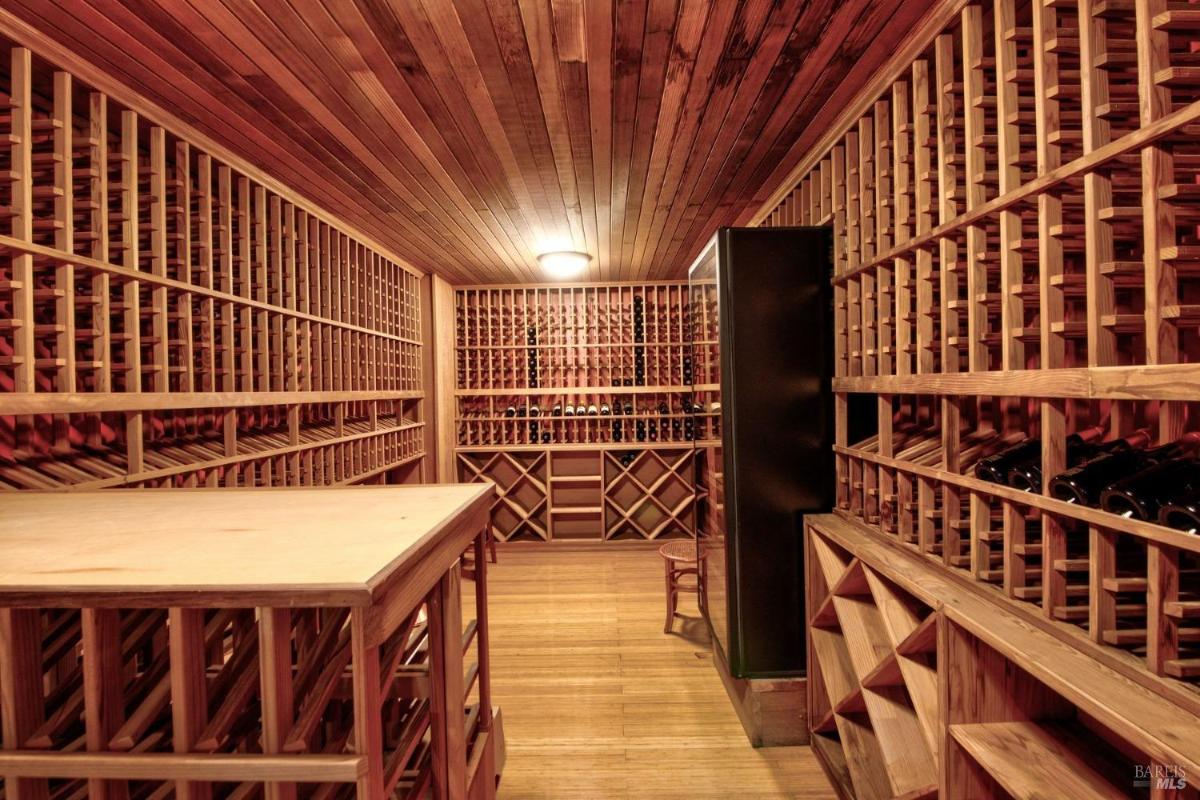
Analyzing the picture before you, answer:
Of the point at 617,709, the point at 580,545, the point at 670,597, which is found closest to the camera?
the point at 617,709

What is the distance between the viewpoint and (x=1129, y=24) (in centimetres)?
142

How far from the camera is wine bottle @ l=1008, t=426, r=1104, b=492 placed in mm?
1352

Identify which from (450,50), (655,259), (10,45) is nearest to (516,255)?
(655,259)

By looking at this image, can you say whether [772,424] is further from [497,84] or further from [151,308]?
[151,308]

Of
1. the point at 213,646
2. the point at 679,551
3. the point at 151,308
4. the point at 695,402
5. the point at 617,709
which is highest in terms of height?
the point at 151,308

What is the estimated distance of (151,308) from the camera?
2.31 m

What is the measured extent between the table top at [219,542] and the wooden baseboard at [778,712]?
171 centimetres

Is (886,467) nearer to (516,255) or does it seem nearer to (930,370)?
(930,370)

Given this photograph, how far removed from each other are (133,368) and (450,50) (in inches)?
63.7

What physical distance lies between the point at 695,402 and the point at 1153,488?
8.94ft

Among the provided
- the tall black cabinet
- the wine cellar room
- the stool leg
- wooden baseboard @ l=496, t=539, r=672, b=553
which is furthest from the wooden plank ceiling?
wooden baseboard @ l=496, t=539, r=672, b=553

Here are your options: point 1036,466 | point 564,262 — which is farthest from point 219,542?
point 564,262

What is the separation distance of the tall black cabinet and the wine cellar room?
0.05 ft

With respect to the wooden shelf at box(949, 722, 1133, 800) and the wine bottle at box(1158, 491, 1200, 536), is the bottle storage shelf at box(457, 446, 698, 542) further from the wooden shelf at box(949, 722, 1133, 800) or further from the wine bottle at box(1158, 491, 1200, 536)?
the wine bottle at box(1158, 491, 1200, 536)
